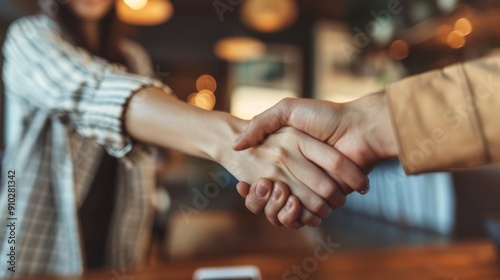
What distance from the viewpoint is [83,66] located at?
0.41 metres

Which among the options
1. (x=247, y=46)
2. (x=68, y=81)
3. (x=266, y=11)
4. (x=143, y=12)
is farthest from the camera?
(x=247, y=46)

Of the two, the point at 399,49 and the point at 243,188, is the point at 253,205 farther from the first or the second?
the point at 399,49

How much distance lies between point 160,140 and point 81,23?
19 centimetres

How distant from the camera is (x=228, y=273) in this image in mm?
540

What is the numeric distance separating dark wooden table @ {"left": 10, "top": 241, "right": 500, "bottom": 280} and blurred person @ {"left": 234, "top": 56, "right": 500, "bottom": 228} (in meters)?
0.29

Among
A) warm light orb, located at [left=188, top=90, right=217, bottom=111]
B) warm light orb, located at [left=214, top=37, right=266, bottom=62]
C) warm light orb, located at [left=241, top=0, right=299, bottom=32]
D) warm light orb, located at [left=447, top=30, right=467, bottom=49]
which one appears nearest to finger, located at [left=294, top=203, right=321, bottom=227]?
warm light orb, located at [left=188, top=90, right=217, bottom=111]

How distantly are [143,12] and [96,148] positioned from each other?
17.4 inches

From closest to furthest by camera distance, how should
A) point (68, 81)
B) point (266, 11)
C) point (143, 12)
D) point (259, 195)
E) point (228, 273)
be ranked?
point (259, 195) → point (68, 81) → point (228, 273) → point (143, 12) → point (266, 11)

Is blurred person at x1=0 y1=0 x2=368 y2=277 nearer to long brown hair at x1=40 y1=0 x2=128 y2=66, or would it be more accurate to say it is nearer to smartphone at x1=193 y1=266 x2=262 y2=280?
long brown hair at x1=40 y1=0 x2=128 y2=66

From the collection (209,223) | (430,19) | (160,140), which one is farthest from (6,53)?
(430,19)

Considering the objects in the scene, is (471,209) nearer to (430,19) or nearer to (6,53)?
(430,19)

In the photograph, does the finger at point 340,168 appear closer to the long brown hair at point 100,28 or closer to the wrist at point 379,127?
the wrist at point 379,127

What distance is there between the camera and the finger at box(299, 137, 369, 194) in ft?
0.95

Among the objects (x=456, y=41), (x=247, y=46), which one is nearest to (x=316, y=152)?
(x=456, y=41)
